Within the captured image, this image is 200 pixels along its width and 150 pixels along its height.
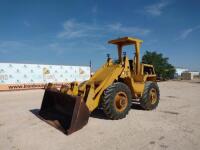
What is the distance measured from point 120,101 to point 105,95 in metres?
0.64

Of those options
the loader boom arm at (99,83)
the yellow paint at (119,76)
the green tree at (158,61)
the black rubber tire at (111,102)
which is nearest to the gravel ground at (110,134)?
the black rubber tire at (111,102)

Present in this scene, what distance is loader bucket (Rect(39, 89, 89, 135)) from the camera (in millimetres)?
5578

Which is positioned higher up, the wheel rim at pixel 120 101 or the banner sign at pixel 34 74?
the banner sign at pixel 34 74

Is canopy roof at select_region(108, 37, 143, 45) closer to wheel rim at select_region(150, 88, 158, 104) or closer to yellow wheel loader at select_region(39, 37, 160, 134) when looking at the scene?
yellow wheel loader at select_region(39, 37, 160, 134)

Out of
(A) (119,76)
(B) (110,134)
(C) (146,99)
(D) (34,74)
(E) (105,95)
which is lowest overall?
(B) (110,134)

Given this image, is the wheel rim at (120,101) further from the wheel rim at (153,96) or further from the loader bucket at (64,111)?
the wheel rim at (153,96)

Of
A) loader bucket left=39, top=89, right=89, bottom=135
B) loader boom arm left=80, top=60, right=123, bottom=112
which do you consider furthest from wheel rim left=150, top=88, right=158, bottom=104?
loader bucket left=39, top=89, right=89, bottom=135

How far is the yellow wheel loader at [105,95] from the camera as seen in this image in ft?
19.4

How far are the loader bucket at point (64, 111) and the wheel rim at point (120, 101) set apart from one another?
1435mm

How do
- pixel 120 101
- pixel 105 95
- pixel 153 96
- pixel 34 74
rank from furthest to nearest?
pixel 34 74 → pixel 153 96 → pixel 120 101 → pixel 105 95

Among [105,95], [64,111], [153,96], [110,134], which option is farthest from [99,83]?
[153,96]

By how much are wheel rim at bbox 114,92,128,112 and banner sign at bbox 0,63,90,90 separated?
16.3 metres

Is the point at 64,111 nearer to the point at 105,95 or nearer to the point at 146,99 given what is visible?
the point at 105,95

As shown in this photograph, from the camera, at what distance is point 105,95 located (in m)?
6.65
